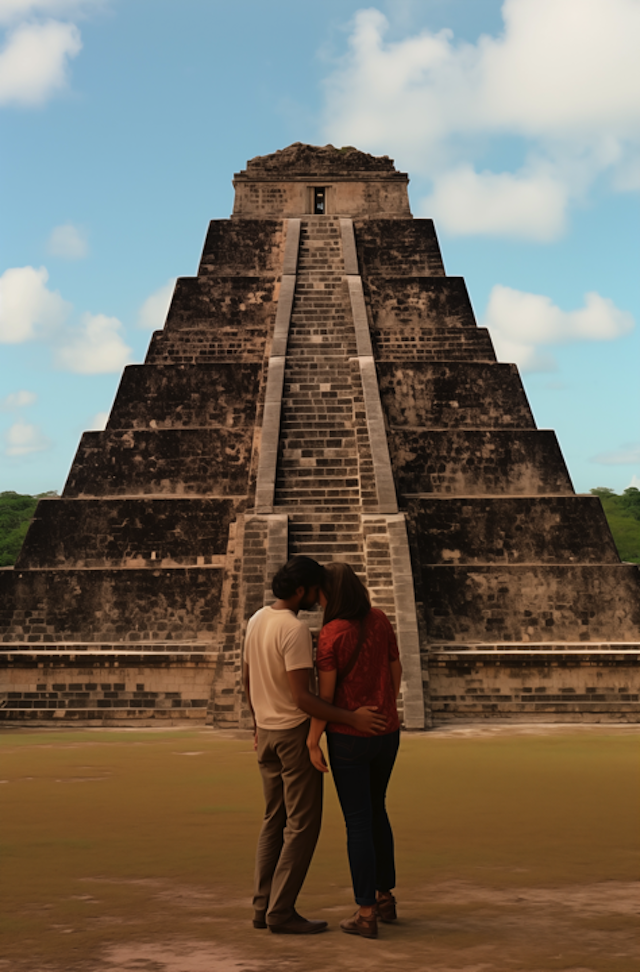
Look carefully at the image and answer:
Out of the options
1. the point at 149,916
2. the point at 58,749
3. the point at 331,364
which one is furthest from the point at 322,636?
the point at 331,364

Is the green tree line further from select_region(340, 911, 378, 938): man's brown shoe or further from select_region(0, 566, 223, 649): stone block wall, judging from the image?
select_region(340, 911, 378, 938): man's brown shoe

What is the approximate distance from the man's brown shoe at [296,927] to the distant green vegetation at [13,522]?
2601 centimetres

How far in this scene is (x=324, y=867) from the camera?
4418 millimetres

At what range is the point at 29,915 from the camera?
3.61 meters

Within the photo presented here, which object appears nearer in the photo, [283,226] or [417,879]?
[417,879]

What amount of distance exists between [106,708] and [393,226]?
12.9 m

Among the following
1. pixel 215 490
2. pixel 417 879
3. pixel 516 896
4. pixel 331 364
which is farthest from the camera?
pixel 331 364

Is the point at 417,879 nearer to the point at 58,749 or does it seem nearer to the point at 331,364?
the point at 58,749

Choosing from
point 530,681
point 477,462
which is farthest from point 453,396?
point 530,681

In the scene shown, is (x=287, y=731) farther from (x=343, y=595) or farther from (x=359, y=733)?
(x=343, y=595)

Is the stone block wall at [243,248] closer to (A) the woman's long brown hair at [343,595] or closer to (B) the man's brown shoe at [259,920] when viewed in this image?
(A) the woman's long brown hair at [343,595]

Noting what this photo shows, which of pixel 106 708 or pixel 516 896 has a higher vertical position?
pixel 106 708

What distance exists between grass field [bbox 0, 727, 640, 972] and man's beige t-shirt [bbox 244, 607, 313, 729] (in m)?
0.81

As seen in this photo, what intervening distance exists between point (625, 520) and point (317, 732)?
3330 cm
